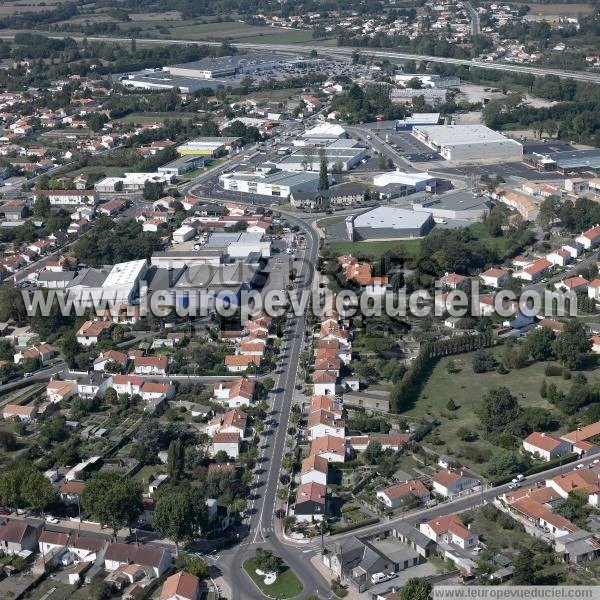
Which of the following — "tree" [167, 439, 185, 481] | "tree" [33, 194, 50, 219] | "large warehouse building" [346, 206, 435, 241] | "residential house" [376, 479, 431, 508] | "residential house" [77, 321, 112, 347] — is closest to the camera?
"residential house" [376, 479, 431, 508]

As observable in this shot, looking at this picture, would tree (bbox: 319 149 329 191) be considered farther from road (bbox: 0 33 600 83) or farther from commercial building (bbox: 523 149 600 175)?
road (bbox: 0 33 600 83)

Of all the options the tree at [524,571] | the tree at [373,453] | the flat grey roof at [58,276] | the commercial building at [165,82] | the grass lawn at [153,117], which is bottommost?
the grass lawn at [153,117]

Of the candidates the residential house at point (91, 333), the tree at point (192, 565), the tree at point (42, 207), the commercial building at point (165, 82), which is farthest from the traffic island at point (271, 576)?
the commercial building at point (165, 82)

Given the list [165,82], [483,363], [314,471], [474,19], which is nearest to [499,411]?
[483,363]

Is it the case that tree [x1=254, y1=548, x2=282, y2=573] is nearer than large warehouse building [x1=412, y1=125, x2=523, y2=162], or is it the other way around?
tree [x1=254, y1=548, x2=282, y2=573]

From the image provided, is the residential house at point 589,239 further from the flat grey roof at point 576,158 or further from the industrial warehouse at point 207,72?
the industrial warehouse at point 207,72

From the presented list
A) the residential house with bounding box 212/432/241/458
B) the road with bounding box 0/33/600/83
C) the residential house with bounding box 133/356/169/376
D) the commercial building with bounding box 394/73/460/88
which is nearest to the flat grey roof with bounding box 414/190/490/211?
the residential house with bounding box 133/356/169/376
